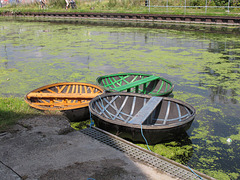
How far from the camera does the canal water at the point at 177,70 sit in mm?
4043

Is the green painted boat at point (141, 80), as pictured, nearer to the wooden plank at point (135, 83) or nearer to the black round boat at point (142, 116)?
the wooden plank at point (135, 83)

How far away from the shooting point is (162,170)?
2.99 metres

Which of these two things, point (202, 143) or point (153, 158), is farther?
point (202, 143)

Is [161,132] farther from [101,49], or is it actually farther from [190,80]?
[101,49]

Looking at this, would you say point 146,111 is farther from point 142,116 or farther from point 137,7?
point 137,7

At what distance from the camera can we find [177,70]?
8.18 m

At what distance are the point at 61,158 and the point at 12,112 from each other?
184 centimetres

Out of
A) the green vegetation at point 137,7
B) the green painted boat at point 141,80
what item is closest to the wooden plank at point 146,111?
the green painted boat at point 141,80

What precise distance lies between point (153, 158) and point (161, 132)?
61 centimetres

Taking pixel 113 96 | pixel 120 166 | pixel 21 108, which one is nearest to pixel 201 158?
pixel 120 166

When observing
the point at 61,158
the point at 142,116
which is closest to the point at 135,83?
the point at 142,116

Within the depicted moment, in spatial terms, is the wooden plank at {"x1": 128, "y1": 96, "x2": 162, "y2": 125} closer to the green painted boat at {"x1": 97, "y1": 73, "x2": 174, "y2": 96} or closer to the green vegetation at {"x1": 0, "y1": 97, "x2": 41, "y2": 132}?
the green painted boat at {"x1": 97, "y1": 73, "x2": 174, "y2": 96}

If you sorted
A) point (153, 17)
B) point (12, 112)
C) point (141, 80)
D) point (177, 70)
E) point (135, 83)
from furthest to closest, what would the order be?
1. point (153, 17)
2. point (177, 70)
3. point (141, 80)
4. point (135, 83)
5. point (12, 112)

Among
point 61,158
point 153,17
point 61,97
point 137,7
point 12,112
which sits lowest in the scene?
point 61,158
